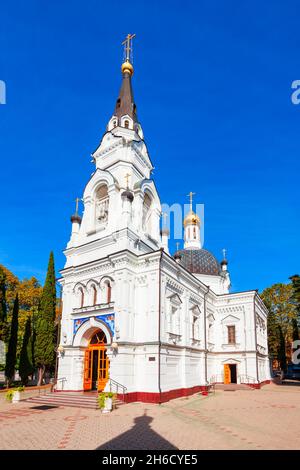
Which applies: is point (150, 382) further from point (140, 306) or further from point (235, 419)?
point (235, 419)

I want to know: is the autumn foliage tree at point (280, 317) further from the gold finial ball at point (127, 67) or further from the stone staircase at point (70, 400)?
the gold finial ball at point (127, 67)

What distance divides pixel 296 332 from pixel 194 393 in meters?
24.2

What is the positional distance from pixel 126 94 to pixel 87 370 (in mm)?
21150

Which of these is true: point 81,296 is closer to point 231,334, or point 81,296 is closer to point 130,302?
point 130,302

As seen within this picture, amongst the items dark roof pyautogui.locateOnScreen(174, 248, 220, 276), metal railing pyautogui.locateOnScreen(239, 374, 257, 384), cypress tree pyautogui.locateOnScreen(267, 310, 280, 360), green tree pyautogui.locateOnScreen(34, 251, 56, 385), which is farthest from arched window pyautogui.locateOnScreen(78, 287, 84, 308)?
cypress tree pyautogui.locateOnScreen(267, 310, 280, 360)

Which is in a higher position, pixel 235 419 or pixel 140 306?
pixel 140 306

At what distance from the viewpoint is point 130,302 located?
65.6ft

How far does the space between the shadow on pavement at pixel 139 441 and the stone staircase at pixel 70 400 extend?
548cm

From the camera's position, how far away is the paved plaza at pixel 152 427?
969 cm

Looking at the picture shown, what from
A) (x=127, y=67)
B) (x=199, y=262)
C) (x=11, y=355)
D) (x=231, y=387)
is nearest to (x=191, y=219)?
(x=199, y=262)

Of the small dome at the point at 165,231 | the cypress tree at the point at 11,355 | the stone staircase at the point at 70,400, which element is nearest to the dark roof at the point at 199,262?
the small dome at the point at 165,231

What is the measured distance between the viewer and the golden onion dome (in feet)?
137
